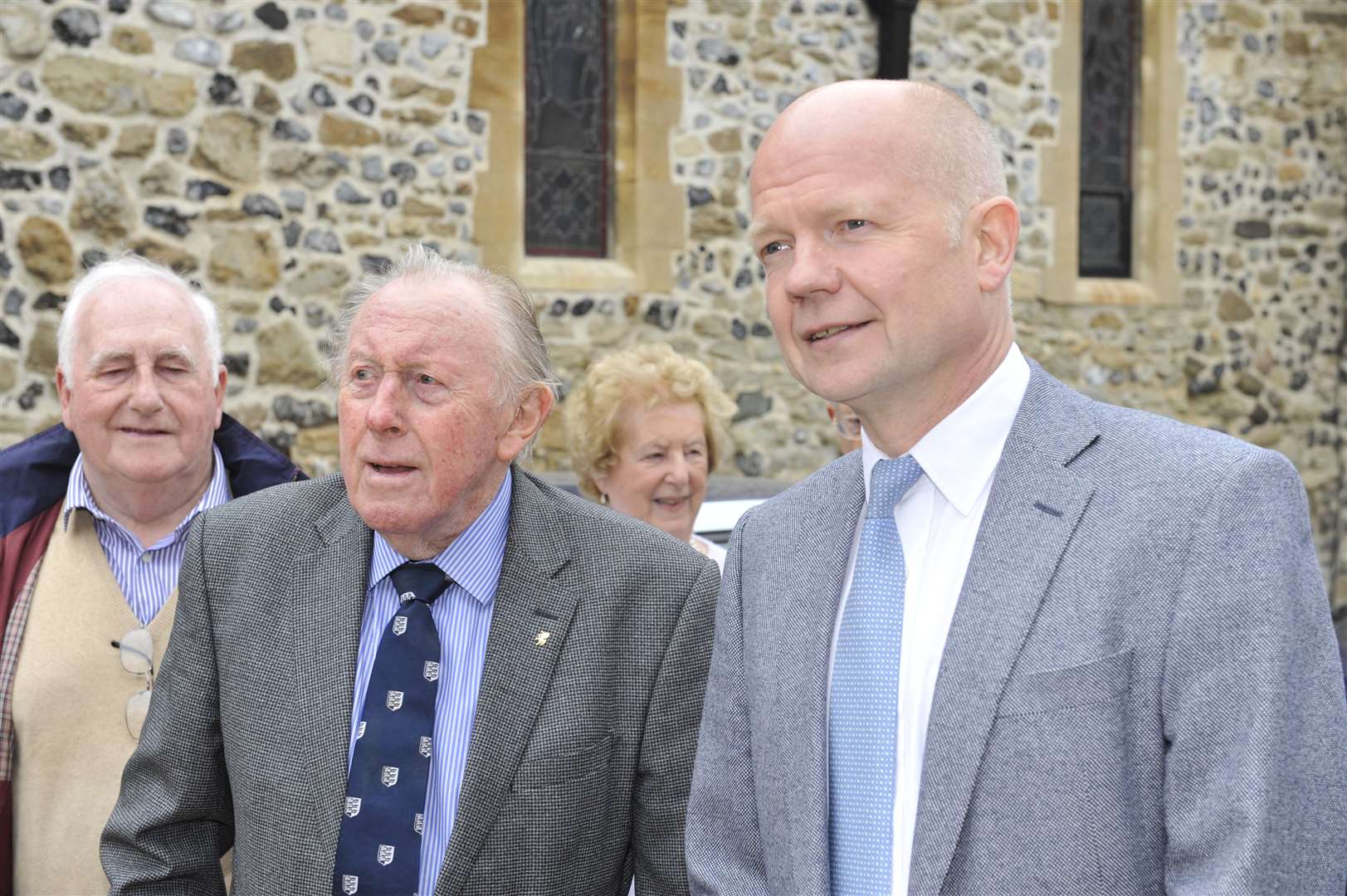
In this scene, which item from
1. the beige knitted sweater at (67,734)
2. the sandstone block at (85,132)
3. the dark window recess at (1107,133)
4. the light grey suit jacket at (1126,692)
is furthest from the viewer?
the dark window recess at (1107,133)

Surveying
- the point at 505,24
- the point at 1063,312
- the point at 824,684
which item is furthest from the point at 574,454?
the point at 1063,312

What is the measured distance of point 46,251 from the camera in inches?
253

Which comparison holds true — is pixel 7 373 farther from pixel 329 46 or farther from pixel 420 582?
pixel 420 582

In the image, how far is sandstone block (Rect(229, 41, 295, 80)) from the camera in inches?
269

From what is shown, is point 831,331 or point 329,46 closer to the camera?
point 831,331

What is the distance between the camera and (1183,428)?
1.72 metres

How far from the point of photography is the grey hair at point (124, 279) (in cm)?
306

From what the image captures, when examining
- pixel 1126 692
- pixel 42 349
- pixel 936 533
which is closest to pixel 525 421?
pixel 936 533

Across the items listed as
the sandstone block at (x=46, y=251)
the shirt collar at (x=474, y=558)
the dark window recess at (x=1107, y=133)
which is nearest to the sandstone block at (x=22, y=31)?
the sandstone block at (x=46, y=251)

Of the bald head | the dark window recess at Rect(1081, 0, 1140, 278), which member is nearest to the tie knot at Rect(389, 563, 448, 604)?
the bald head

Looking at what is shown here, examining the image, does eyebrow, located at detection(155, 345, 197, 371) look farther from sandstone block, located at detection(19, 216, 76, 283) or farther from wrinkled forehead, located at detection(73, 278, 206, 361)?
sandstone block, located at detection(19, 216, 76, 283)

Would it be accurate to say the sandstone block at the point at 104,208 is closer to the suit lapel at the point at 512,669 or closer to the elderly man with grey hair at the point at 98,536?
the elderly man with grey hair at the point at 98,536

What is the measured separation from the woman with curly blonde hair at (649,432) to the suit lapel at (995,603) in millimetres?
2026

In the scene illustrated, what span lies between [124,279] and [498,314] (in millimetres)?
1164
